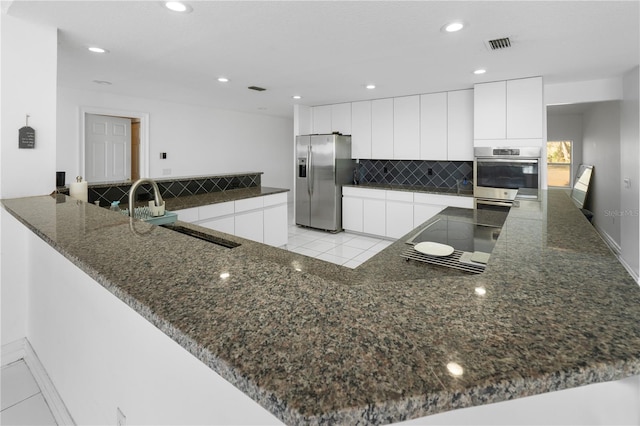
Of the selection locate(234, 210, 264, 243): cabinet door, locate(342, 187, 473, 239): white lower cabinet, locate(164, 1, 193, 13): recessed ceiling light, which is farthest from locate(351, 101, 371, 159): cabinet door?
locate(164, 1, 193, 13): recessed ceiling light

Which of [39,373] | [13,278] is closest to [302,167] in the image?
[13,278]

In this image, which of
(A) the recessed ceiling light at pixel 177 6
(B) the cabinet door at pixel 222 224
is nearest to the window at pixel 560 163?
(B) the cabinet door at pixel 222 224

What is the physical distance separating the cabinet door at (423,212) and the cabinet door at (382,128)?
1016 millimetres

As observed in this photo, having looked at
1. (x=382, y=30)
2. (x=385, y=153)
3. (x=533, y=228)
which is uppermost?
(x=382, y=30)

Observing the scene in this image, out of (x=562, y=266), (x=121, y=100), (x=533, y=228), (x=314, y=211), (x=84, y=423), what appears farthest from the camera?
(x=314, y=211)

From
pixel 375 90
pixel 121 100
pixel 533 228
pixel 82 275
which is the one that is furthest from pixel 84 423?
pixel 121 100

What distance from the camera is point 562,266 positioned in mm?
966

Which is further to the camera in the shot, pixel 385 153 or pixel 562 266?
pixel 385 153

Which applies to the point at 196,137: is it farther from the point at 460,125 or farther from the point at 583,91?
the point at 583,91

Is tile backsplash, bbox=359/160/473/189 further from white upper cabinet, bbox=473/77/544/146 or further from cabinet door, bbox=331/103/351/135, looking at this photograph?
white upper cabinet, bbox=473/77/544/146

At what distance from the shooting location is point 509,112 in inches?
155

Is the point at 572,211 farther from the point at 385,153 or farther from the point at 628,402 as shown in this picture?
the point at 385,153

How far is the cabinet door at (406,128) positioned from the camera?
5.02 meters

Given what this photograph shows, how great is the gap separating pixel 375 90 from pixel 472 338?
4518 millimetres
